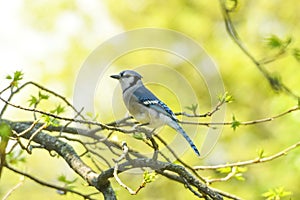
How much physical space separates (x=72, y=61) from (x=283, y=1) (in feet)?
8.03

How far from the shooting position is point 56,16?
7.59m

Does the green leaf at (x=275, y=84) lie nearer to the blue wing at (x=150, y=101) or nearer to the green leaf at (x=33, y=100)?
the blue wing at (x=150, y=101)

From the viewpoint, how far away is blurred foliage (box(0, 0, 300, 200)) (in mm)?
5555

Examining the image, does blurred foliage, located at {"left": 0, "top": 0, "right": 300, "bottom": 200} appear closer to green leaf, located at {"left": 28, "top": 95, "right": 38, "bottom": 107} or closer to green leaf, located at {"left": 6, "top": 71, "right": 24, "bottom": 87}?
green leaf, located at {"left": 28, "top": 95, "right": 38, "bottom": 107}

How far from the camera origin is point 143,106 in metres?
2.35

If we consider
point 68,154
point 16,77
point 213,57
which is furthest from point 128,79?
point 213,57

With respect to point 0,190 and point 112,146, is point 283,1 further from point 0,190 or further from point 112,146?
point 112,146

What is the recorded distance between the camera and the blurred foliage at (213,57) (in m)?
5.55

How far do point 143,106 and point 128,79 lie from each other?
7.8 inches

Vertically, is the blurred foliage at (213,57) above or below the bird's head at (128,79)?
above

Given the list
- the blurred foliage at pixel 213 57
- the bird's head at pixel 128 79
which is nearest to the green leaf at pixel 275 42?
the bird's head at pixel 128 79

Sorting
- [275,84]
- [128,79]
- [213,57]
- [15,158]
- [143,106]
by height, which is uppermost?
[213,57]

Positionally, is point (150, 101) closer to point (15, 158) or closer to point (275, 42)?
point (15, 158)

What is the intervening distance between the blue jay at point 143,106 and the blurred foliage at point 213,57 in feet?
7.51
